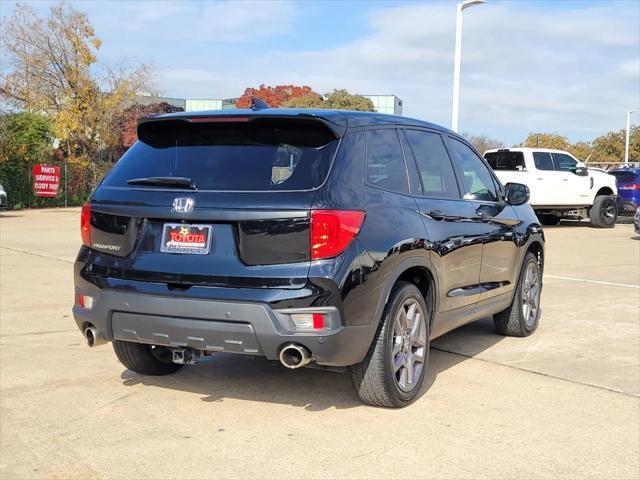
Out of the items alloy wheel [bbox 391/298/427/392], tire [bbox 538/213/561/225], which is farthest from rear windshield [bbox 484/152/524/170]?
alloy wheel [bbox 391/298/427/392]

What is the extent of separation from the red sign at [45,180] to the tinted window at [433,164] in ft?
80.1

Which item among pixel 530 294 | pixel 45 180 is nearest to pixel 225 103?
pixel 45 180

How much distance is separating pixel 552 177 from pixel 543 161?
1.63ft

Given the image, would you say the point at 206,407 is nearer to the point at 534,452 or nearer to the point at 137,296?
the point at 137,296

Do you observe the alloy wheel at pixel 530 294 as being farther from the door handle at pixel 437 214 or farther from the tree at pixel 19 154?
the tree at pixel 19 154

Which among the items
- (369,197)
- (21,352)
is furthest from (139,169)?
Answer: (21,352)

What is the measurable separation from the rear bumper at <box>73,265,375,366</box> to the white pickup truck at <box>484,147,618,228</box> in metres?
15.3

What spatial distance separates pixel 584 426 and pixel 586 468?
633 mm

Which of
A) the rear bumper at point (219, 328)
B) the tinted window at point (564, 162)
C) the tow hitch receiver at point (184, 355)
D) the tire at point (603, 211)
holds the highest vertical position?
the tinted window at point (564, 162)

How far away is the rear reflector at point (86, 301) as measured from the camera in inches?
169

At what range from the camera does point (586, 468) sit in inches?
143

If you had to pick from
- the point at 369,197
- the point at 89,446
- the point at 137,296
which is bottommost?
the point at 89,446

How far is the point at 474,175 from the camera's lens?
19.2 feet

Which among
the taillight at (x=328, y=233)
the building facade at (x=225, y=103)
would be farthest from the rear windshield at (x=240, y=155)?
the building facade at (x=225, y=103)
